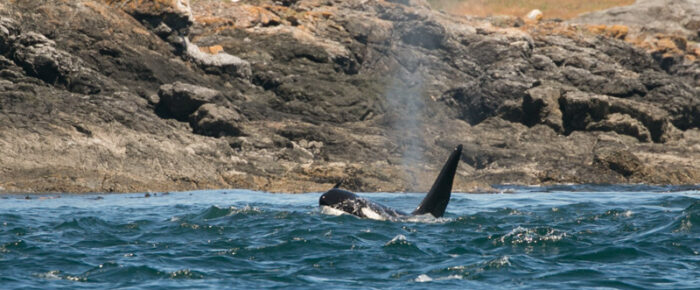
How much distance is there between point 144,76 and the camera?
35.2 meters

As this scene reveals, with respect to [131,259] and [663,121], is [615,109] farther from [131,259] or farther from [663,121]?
[131,259]

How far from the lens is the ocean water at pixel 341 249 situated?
9969mm

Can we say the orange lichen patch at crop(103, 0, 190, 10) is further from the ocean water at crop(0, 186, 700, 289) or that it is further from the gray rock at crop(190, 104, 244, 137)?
the ocean water at crop(0, 186, 700, 289)

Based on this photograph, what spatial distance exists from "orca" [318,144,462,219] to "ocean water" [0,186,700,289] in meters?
0.32

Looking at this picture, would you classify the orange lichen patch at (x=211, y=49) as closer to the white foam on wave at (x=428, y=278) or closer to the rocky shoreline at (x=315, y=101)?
the rocky shoreline at (x=315, y=101)

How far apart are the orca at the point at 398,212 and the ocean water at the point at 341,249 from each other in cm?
32

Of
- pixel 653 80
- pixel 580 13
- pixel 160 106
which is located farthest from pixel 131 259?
pixel 580 13

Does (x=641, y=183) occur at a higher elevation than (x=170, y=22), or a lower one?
lower

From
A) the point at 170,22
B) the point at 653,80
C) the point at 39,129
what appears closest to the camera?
the point at 39,129

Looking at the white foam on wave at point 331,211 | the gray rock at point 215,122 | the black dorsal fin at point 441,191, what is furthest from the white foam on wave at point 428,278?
the gray rock at point 215,122

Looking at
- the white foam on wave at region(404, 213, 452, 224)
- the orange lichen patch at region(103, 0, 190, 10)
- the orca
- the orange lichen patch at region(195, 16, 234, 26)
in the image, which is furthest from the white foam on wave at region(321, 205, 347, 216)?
the orange lichen patch at region(195, 16, 234, 26)

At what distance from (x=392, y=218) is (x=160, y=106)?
20.1m

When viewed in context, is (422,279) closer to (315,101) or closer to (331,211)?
(331,211)

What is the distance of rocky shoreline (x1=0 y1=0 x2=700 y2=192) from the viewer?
88.5 feet
